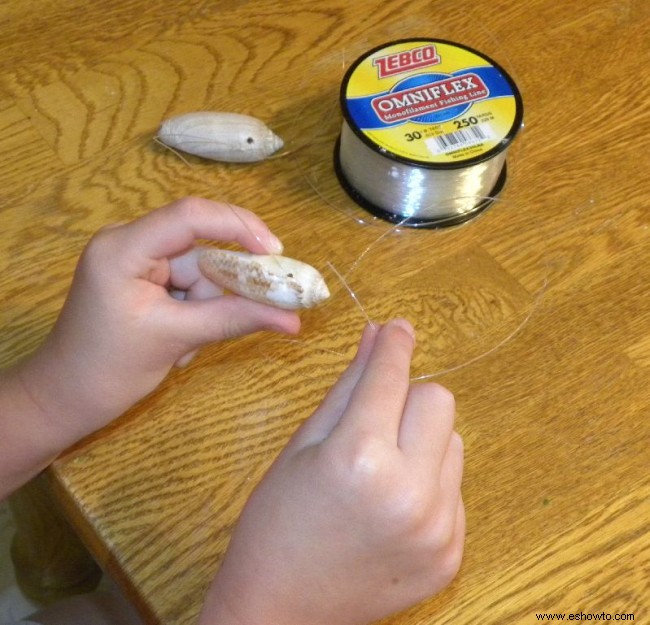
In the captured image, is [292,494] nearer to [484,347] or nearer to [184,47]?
[484,347]

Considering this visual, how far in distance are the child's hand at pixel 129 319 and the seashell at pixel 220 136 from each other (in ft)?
0.54

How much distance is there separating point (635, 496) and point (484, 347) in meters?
0.16

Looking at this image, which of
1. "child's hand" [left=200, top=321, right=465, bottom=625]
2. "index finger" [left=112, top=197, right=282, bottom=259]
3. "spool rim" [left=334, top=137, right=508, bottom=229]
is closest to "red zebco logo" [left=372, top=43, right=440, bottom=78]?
"spool rim" [left=334, top=137, right=508, bottom=229]

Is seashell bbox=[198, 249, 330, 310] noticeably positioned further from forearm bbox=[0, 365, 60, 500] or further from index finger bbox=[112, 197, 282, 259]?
forearm bbox=[0, 365, 60, 500]

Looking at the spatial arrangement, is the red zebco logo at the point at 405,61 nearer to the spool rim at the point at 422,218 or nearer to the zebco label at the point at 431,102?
the zebco label at the point at 431,102

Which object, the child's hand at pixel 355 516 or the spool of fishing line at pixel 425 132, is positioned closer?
the child's hand at pixel 355 516

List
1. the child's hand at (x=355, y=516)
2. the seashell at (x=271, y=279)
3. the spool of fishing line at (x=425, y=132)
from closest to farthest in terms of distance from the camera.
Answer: the child's hand at (x=355, y=516)
the seashell at (x=271, y=279)
the spool of fishing line at (x=425, y=132)

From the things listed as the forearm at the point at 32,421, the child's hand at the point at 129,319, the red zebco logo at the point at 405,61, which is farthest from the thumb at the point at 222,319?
the red zebco logo at the point at 405,61

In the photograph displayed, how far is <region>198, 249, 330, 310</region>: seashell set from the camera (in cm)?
63

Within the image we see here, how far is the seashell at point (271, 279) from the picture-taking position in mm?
629

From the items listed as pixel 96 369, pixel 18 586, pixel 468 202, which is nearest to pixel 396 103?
pixel 468 202

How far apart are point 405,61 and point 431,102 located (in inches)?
2.2

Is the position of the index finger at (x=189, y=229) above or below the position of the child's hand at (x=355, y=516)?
above

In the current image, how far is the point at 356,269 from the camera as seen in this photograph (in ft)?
2.50
